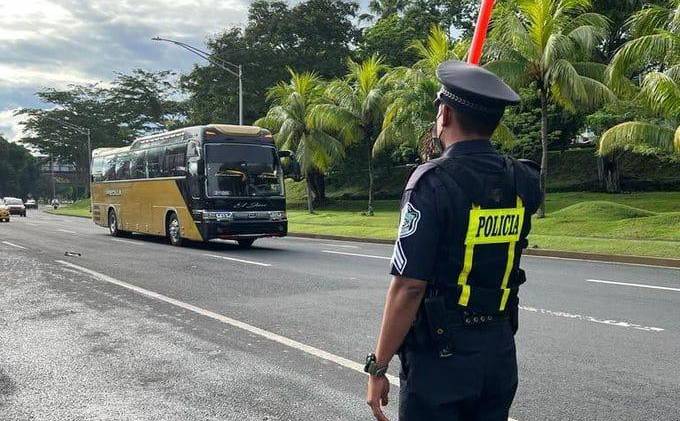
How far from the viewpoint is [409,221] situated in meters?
2.21

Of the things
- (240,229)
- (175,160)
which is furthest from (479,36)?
(175,160)

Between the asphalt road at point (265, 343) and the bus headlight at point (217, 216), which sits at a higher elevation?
the bus headlight at point (217, 216)

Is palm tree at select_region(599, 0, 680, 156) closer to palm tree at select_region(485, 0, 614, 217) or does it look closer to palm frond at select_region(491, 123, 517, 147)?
palm tree at select_region(485, 0, 614, 217)

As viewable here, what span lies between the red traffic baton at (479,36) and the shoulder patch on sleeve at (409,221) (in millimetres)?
2695

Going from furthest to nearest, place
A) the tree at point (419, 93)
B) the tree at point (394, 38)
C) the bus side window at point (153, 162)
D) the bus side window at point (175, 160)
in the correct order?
the tree at point (394, 38), the tree at point (419, 93), the bus side window at point (153, 162), the bus side window at point (175, 160)

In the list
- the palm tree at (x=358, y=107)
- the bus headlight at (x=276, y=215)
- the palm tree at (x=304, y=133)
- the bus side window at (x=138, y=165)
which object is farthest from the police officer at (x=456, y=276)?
the palm tree at (x=304, y=133)

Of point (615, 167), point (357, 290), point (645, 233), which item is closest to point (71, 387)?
point (357, 290)

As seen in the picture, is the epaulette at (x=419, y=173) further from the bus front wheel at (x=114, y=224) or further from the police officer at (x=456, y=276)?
the bus front wheel at (x=114, y=224)

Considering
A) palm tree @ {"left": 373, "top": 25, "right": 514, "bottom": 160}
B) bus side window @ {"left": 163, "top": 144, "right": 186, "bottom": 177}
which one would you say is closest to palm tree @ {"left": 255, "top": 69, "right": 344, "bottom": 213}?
palm tree @ {"left": 373, "top": 25, "right": 514, "bottom": 160}

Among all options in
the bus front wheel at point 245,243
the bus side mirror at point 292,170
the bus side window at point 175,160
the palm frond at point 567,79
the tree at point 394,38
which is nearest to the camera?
the bus side mirror at point 292,170

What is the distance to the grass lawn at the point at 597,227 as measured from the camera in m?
15.5

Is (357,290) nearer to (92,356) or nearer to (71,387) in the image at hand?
(92,356)

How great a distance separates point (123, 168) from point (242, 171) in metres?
6.82

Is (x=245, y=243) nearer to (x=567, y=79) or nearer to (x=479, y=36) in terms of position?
(x=567, y=79)
